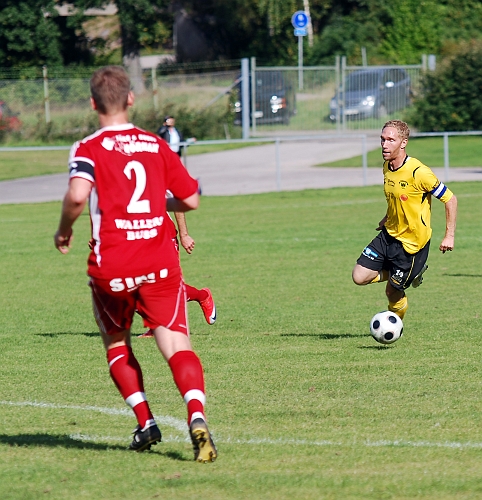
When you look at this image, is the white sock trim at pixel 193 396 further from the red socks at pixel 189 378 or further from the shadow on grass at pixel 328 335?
the shadow on grass at pixel 328 335

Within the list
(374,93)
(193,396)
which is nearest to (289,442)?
(193,396)

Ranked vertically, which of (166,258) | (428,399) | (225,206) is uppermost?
(166,258)

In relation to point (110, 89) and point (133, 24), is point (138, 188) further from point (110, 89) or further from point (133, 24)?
point (133, 24)

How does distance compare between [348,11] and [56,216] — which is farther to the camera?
[348,11]

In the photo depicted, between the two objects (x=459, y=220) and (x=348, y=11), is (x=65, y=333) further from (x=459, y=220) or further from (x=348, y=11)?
(x=348, y=11)

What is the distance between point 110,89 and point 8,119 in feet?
104

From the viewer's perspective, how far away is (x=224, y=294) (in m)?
10.9

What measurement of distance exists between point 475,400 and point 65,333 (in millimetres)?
4221

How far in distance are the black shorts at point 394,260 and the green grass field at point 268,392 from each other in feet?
1.80

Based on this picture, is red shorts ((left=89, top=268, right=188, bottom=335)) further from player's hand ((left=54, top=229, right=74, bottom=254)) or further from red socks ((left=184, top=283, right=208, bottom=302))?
red socks ((left=184, top=283, right=208, bottom=302))

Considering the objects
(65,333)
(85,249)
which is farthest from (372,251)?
(85,249)

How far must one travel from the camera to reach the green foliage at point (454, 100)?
118 ft

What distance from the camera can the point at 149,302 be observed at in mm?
4625

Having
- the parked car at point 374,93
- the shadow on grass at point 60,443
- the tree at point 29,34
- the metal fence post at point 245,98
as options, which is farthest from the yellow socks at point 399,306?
the tree at point 29,34
